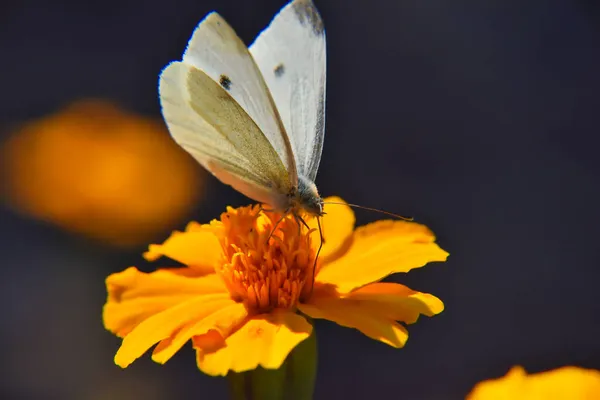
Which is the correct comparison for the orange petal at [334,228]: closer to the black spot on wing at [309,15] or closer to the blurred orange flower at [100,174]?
the black spot on wing at [309,15]

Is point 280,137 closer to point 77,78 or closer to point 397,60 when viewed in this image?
point 397,60

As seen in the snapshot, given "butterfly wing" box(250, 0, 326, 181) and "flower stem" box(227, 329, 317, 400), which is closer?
"flower stem" box(227, 329, 317, 400)

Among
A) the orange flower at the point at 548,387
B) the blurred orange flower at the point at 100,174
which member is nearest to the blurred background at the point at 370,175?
the blurred orange flower at the point at 100,174

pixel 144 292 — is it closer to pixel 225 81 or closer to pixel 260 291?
pixel 260 291

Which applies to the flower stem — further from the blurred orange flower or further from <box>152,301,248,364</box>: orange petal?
the blurred orange flower

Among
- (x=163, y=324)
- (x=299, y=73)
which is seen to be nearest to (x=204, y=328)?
(x=163, y=324)

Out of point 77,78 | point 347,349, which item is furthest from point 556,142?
point 77,78

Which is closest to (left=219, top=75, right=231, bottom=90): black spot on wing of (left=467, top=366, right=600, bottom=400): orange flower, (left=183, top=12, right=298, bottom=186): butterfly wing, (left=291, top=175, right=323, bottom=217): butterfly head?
(left=183, top=12, right=298, bottom=186): butterfly wing
